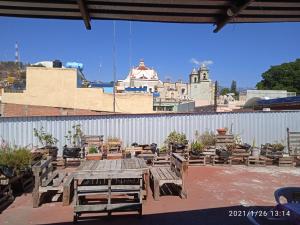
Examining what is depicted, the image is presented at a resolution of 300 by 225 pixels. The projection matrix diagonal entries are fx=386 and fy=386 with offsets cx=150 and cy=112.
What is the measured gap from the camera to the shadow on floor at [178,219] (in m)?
6.84

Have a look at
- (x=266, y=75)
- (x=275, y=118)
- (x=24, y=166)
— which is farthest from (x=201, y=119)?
(x=266, y=75)

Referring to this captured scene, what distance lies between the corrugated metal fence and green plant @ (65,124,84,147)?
0.17 metres

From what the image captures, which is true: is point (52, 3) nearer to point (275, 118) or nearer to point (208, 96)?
point (275, 118)

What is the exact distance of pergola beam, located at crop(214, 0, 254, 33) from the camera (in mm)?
3753

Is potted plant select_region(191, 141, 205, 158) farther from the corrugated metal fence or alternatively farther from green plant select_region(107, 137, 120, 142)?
green plant select_region(107, 137, 120, 142)

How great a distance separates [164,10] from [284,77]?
254 feet

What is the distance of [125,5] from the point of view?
3.96m

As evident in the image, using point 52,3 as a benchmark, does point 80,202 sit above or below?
below

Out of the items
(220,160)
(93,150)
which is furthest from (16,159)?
(220,160)

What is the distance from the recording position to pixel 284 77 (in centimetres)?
7662

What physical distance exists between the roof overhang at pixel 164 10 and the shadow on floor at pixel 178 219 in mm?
3812

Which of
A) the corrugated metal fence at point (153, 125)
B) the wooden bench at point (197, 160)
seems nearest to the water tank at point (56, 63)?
the corrugated metal fence at point (153, 125)

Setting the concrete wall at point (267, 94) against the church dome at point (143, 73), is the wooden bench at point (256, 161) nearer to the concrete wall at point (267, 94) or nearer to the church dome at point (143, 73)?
the concrete wall at point (267, 94)

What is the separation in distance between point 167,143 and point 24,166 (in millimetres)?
7092
